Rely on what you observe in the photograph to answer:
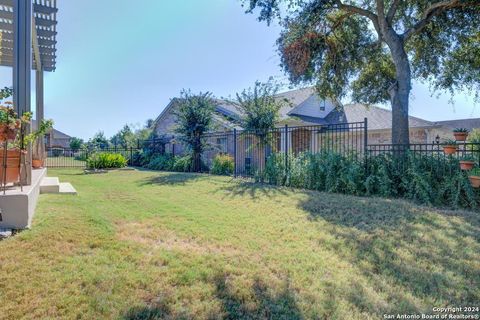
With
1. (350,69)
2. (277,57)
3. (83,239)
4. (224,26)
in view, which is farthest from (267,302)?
(224,26)

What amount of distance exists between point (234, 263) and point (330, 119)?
1875 cm

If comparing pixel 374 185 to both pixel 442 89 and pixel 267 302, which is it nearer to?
pixel 267 302

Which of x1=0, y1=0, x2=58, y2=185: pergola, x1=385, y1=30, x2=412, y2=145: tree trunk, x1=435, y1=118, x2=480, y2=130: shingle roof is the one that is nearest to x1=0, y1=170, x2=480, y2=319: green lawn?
x1=0, y1=0, x2=58, y2=185: pergola

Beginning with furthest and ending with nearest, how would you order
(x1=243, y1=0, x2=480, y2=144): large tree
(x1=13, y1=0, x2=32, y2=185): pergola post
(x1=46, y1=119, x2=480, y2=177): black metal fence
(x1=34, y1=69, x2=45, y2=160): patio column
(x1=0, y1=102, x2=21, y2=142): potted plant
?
(x1=34, y1=69, x2=45, y2=160): patio column
(x1=243, y1=0, x2=480, y2=144): large tree
(x1=46, y1=119, x2=480, y2=177): black metal fence
(x1=13, y1=0, x2=32, y2=185): pergola post
(x1=0, y1=102, x2=21, y2=142): potted plant

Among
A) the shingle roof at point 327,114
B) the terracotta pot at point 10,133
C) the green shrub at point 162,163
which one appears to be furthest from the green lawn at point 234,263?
the shingle roof at point 327,114

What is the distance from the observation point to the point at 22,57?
437 cm

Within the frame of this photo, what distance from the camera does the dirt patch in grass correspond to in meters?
3.52

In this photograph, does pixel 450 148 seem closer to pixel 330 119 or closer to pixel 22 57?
pixel 22 57

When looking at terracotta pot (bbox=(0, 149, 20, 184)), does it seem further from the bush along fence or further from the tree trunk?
the tree trunk

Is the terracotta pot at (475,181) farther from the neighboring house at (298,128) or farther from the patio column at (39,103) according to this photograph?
the patio column at (39,103)

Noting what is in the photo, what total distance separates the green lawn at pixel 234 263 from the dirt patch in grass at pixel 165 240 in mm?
12

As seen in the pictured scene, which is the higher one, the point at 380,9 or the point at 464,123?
the point at 380,9

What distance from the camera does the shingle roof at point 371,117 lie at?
17614 mm

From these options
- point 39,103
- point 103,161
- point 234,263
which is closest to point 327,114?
point 103,161
